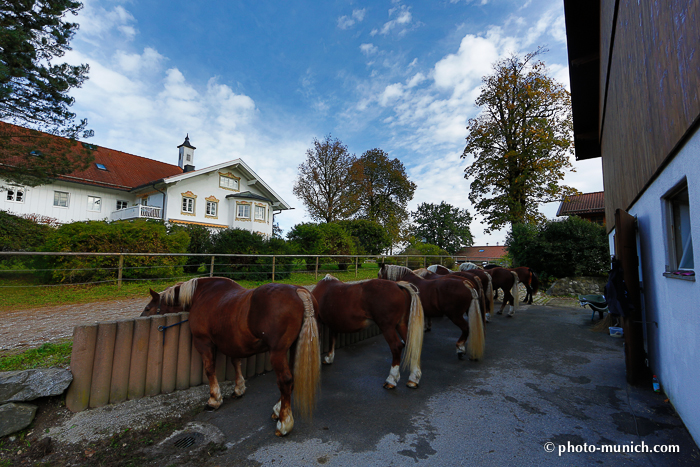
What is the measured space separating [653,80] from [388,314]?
359 centimetres

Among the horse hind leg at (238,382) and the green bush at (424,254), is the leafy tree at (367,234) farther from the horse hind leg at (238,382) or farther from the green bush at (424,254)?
the horse hind leg at (238,382)

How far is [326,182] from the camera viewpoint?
978 inches

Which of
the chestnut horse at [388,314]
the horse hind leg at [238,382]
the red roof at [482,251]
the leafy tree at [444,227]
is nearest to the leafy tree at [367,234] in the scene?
the chestnut horse at [388,314]

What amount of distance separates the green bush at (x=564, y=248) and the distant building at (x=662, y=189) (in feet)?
28.3

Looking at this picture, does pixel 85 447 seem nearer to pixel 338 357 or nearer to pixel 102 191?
pixel 338 357

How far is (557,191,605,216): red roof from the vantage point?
2402cm

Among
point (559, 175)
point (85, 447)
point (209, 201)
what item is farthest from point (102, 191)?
point (559, 175)

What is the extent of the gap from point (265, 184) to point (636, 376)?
24.4 m

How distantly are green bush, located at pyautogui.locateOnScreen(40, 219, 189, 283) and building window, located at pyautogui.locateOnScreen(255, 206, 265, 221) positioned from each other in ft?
45.9

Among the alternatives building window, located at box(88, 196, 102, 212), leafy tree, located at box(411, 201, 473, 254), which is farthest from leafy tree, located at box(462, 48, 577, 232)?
leafy tree, located at box(411, 201, 473, 254)

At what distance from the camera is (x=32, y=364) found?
9.95ft

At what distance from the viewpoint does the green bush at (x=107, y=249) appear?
7.96 meters

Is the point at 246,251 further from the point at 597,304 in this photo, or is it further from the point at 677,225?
the point at 677,225

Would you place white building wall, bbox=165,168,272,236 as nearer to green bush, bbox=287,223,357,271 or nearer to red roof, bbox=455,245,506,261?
green bush, bbox=287,223,357,271
